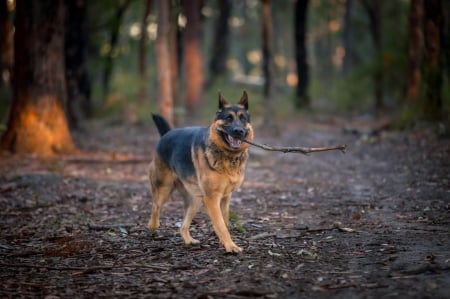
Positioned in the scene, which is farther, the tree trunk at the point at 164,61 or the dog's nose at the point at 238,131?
the tree trunk at the point at 164,61

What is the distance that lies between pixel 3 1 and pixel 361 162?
15.4 metres

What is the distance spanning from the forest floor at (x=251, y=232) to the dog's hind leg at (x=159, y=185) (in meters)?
0.22

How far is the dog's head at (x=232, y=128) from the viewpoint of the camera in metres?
7.36

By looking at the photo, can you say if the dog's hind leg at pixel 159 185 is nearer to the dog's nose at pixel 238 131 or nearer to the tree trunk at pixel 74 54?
the dog's nose at pixel 238 131

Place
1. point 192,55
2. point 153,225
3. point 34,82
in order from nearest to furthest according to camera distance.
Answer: point 153,225 → point 34,82 → point 192,55

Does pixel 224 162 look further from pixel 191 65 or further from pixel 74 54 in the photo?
pixel 191 65

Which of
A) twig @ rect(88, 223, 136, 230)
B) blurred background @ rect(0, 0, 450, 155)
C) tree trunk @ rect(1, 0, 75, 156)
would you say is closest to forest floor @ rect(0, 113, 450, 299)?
twig @ rect(88, 223, 136, 230)

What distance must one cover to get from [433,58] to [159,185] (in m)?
11.2

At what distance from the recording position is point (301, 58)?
3020cm

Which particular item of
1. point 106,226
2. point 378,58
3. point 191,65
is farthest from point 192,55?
point 106,226

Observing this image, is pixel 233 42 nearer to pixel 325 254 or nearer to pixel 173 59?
pixel 173 59

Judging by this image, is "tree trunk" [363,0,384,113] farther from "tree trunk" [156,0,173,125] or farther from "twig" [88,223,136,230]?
"twig" [88,223,136,230]

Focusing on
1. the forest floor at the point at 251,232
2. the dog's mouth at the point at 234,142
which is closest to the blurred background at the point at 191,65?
the forest floor at the point at 251,232

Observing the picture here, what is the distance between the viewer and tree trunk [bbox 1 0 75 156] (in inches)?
601
